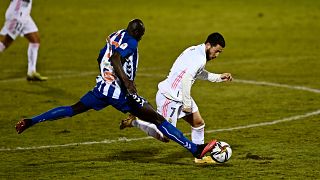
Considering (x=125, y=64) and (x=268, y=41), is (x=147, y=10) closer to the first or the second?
(x=268, y=41)

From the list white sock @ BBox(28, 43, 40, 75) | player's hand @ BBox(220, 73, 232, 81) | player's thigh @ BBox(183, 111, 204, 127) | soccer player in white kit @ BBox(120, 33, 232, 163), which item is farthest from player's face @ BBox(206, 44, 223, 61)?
white sock @ BBox(28, 43, 40, 75)

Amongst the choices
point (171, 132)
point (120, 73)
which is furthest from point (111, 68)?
point (171, 132)

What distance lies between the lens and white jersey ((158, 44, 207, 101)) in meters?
11.9

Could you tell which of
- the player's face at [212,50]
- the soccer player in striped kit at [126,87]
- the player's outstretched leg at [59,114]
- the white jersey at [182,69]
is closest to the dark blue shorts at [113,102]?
the soccer player in striped kit at [126,87]

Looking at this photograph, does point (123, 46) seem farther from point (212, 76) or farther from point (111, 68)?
point (212, 76)

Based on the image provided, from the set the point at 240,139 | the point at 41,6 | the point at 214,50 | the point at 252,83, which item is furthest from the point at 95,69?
the point at 41,6

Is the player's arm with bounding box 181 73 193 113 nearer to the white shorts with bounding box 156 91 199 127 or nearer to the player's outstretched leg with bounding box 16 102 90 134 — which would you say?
the white shorts with bounding box 156 91 199 127

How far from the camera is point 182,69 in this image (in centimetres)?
1198

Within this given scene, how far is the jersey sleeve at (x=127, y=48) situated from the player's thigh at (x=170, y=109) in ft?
3.14

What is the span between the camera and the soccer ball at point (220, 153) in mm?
11719

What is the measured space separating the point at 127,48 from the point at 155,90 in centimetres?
717

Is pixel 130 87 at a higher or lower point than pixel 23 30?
lower

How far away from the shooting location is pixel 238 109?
16562 mm

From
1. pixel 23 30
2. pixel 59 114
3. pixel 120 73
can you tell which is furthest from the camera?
pixel 23 30
